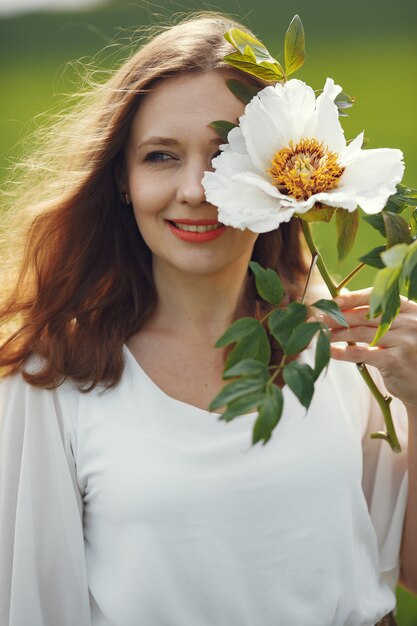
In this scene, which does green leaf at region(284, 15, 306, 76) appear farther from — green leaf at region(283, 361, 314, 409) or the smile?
green leaf at region(283, 361, 314, 409)

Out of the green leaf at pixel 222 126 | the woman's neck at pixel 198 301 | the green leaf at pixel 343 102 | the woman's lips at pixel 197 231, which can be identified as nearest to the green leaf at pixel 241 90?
the green leaf at pixel 222 126

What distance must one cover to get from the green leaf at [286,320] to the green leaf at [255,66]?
1.35 feet

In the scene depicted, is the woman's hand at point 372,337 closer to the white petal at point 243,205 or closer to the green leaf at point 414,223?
the green leaf at point 414,223

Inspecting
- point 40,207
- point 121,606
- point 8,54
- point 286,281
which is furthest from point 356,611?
point 8,54

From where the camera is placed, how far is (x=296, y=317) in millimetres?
1202

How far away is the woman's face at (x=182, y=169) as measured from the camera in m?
1.67

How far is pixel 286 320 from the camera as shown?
1.20 metres

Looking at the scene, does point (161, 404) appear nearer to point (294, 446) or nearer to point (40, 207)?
point (294, 446)

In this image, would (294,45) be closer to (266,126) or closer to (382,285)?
(266,126)

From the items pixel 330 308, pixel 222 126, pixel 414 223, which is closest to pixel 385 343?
pixel 414 223

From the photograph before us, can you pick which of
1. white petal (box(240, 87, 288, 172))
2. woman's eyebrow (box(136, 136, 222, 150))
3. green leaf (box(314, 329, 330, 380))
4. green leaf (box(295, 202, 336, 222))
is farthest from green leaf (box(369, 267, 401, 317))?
woman's eyebrow (box(136, 136, 222, 150))

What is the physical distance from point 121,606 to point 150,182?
832mm

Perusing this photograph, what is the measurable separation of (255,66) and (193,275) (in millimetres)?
588

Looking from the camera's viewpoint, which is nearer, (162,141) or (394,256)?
(394,256)
